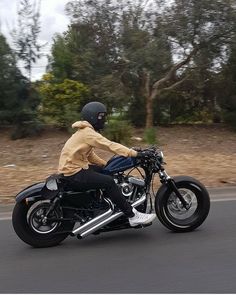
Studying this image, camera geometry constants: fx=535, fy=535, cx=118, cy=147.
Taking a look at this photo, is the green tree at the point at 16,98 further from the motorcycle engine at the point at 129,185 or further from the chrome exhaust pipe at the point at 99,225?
the chrome exhaust pipe at the point at 99,225

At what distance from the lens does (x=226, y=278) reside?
16.7 ft

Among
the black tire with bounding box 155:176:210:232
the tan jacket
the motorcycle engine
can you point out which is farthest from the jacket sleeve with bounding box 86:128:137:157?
the black tire with bounding box 155:176:210:232

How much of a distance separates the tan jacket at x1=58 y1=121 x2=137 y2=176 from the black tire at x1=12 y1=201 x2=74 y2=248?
1.93 ft

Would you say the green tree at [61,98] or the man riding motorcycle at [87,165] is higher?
the man riding motorcycle at [87,165]

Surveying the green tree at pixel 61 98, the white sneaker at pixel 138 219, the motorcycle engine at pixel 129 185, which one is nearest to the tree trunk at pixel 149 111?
the green tree at pixel 61 98

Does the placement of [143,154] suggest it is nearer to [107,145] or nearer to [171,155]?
[107,145]

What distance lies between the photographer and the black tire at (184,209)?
22.1 feet

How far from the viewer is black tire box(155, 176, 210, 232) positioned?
6723 mm

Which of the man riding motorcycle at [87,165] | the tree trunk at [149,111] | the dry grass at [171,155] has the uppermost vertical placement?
the man riding motorcycle at [87,165]

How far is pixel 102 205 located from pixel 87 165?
522mm

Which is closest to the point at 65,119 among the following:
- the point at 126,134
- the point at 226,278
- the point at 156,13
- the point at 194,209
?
the point at 126,134

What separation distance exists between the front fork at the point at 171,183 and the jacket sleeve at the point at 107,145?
56cm

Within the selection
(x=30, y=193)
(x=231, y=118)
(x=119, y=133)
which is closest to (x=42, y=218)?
(x=30, y=193)

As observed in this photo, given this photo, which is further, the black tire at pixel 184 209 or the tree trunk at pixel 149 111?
the tree trunk at pixel 149 111
